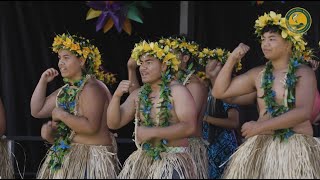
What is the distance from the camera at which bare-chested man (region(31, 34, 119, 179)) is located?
5180 mm

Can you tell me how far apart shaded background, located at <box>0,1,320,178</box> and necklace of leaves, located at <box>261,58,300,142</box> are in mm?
1976

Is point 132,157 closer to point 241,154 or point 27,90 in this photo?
point 241,154


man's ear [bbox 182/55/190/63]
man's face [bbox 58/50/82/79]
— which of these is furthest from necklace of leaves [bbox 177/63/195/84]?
man's face [bbox 58/50/82/79]

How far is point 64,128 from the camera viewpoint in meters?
5.33

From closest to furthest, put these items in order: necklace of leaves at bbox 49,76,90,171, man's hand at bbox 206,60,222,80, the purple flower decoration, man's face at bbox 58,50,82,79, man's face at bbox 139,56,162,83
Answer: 1. the purple flower decoration
2. man's face at bbox 139,56,162,83
3. necklace of leaves at bbox 49,76,90,171
4. man's face at bbox 58,50,82,79
5. man's hand at bbox 206,60,222,80

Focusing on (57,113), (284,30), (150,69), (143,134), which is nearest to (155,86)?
(150,69)

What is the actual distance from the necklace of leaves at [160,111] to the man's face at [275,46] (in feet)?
2.15

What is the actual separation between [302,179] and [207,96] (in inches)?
55.5

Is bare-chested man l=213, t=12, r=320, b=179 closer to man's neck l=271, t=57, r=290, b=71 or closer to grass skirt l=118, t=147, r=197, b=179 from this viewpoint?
man's neck l=271, t=57, r=290, b=71

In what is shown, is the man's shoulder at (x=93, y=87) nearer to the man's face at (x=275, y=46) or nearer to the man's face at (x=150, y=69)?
the man's face at (x=150, y=69)

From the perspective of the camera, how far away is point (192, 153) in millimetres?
5535

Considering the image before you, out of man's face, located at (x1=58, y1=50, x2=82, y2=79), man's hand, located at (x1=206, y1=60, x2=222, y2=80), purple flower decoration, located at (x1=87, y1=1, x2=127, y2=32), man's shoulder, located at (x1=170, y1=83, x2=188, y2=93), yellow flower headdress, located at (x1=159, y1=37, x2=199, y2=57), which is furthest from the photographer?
man's hand, located at (x1=206, y1=60, x2=222, y2=80)

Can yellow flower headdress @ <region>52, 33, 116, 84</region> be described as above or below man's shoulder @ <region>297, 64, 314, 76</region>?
above

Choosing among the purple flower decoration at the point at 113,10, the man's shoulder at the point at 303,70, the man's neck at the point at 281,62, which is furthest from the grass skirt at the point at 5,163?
the man's shoulder at the point at 303,70
